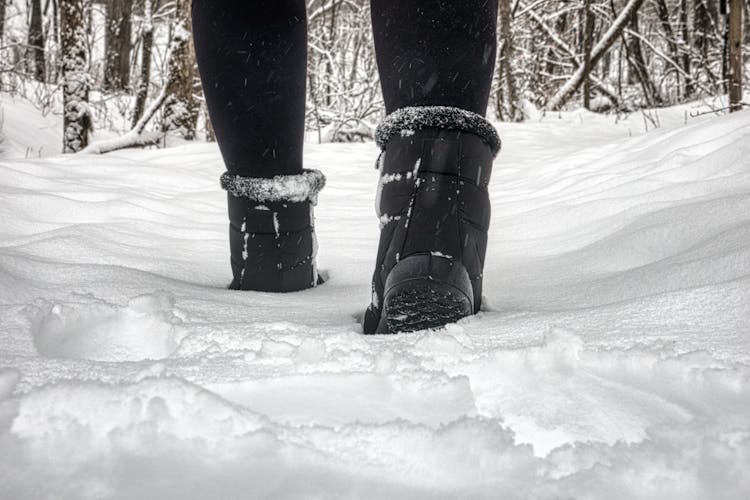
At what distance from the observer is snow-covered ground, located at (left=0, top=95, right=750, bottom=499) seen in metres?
0.35

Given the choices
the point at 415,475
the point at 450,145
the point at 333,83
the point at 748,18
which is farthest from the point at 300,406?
the point at 748,18

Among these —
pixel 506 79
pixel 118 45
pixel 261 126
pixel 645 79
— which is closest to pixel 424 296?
pixel 261 126

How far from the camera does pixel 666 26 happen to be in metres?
7.40

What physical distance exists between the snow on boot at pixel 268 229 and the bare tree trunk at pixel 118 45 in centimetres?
1005

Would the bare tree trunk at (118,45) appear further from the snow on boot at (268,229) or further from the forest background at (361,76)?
the snow on boot at (268,229)

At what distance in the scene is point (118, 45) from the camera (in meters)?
11.4

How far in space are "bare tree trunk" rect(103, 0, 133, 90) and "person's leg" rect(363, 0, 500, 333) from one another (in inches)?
403

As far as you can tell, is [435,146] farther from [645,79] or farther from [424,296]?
[645,79]

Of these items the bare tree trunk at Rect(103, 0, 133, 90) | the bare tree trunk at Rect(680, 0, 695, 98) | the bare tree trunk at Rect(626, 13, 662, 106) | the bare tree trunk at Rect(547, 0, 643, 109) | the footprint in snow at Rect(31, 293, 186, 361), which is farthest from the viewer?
the bare tree trunk at Rect(103, 0, 133, 90)

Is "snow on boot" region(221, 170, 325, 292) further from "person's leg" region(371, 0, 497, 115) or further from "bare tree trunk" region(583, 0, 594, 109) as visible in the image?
"bare tree trunk" region(583, 0, 594, 109)

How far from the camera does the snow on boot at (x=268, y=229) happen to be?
3.22 ft

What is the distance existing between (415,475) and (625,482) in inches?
4.8

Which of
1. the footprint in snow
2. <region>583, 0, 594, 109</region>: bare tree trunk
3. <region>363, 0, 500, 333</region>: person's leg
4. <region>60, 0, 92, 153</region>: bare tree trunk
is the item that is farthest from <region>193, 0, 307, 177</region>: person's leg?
<region>583, 0, 594, 109</region>: bare tree trunk

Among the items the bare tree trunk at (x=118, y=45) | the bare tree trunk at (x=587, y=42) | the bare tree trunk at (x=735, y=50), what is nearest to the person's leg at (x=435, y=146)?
the bare tree trunk at (x=735, y=50)
